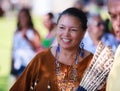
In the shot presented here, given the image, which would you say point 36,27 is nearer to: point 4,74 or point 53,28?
point 53,28

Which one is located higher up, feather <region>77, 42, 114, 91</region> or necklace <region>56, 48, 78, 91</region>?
feather <region>77, 42, 114, 91</region>

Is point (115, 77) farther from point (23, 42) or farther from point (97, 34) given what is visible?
point (23, 42)

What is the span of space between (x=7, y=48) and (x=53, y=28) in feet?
1.59

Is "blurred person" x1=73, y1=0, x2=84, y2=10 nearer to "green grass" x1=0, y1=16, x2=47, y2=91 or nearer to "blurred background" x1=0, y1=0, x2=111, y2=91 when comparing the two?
"blurred background" x1=0, y1=0, x2=111, y2=91

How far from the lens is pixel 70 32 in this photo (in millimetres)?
2730

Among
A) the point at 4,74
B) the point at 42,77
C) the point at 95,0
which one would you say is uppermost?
the point at 95,0

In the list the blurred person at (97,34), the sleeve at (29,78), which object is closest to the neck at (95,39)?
the blurred person at (97,34)

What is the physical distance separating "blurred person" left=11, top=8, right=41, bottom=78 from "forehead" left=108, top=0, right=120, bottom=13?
704 mm

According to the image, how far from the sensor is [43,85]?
2.67 m

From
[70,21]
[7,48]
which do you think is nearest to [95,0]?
[70,21]

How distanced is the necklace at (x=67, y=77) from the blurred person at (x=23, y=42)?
66 cm

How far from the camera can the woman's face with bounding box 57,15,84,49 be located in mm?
2717

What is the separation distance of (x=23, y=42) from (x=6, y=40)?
0.16m

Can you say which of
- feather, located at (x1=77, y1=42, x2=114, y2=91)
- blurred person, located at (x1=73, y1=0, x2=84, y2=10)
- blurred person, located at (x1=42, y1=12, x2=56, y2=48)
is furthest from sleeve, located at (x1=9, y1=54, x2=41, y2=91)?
blurred person, located at (x1=73, y1=0, x2=84, y2=10)
